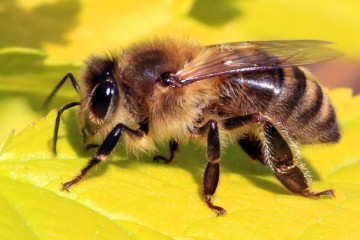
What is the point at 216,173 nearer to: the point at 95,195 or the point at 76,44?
the point at 95,195

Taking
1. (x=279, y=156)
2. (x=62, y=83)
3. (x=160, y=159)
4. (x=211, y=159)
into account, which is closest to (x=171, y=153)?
Result: (x=160, y=159)

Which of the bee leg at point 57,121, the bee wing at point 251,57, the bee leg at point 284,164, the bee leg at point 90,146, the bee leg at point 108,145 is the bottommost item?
the bee leg at point 284,164

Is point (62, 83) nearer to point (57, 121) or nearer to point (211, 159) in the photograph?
point (57, 121)

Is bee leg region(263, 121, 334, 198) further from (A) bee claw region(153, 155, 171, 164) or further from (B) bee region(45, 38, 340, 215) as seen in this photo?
(A) bee claw region(153, 155, 171, 164)

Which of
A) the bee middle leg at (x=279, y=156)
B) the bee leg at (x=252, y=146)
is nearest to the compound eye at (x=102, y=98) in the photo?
the bee middle leg at (x=279, y=156)

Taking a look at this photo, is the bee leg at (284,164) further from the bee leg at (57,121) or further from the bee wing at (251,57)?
the bee leg at (57,121)

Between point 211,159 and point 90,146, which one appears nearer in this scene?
point 211,159
